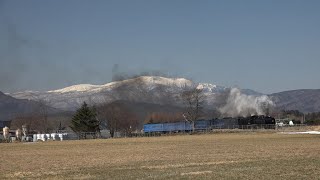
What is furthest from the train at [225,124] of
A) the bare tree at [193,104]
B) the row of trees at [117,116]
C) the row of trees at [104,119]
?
the row of trees at [104,119]

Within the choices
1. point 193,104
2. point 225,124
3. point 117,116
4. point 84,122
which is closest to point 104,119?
point 117,116

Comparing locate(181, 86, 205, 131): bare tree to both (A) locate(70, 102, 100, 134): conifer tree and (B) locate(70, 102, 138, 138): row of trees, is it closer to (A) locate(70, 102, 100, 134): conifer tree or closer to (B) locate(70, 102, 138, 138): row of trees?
(B) locate(70, 102, 138, 138): row of trees

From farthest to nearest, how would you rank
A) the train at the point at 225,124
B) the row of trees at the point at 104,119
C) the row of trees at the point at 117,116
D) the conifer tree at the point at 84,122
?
the train at the point at 225,124 → the row of trees at the point at 117,116 → the row of trees at the point at 104,119 → the conifer tree at the point at 84,122

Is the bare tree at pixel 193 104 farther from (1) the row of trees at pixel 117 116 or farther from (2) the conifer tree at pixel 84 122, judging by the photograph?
(2) the conifer tree at pixel 84 122

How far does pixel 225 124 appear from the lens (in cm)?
14325

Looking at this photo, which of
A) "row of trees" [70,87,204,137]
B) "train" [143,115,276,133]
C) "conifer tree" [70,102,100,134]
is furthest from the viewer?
"train" [143,115,276,133]

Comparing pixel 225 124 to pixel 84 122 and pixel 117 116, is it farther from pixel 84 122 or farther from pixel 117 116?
pixel 117 116

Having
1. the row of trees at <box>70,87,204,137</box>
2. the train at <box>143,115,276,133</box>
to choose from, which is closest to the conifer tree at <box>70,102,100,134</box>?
the row of trees at <box>70,87,204,137</box>

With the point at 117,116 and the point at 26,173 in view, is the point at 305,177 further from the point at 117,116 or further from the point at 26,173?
the point at 117,116

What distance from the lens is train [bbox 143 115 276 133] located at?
453 feet

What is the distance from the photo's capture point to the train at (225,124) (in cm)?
13800

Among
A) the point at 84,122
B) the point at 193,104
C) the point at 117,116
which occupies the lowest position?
the point at 84,122

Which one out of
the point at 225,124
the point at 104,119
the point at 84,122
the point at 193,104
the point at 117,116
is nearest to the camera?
the point at 84,122

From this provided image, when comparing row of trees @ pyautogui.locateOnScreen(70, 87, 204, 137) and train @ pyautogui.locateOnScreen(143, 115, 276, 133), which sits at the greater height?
row of trees @ pyautogui.locateOnScreen(70, 87, 204, 137)
